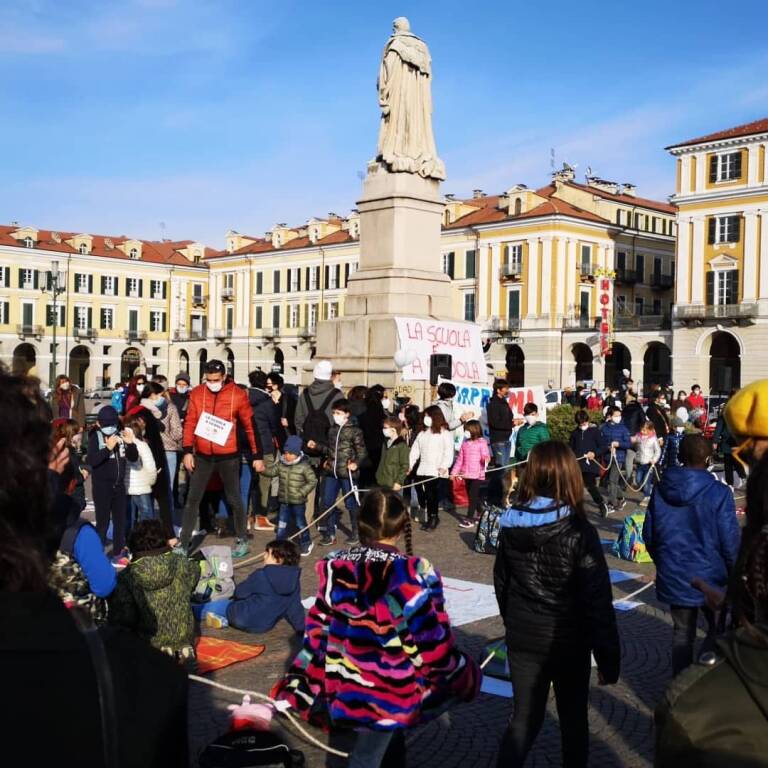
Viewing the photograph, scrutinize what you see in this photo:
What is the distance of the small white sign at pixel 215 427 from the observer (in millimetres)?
9969

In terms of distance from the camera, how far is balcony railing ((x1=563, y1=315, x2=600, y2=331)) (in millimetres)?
63672

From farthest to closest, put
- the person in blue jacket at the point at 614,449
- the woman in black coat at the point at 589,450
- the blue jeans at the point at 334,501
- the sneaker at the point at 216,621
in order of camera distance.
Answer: the person in blue jacket at the point at 614,449, the woman in black coat at the point at 589,450, the blue jeans at the point at 334,501, the sneaker at the point at 216,621

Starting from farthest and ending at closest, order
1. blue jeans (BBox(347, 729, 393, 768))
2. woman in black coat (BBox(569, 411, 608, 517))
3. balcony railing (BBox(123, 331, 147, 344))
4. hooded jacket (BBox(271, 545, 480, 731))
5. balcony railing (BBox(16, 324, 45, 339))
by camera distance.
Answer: balcony railing (BBox(123, 331, 147, 344))
balcony railing (BBox(16, 324, 45, 339))
woman in black coat (BBox(569, 411, 608, 517))
blue jeans (BBox(347, 729, 393, 768))
hooded jacket (BBox(271, 545, 480, 731))

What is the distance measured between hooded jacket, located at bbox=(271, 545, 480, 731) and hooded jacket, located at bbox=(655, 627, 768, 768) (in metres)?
2.22

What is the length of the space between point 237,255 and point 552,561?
276ft

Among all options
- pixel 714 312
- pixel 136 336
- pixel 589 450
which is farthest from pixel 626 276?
pixel 589 450

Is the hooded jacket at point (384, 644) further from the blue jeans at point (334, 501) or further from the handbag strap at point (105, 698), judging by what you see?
the blue jeans at point (334, 501)

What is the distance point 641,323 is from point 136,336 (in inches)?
1965

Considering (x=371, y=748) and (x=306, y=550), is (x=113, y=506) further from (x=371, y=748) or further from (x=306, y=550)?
(x=371, y=748)

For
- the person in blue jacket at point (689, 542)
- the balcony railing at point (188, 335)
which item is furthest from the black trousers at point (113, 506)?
the balcony railing at point (188, 335)

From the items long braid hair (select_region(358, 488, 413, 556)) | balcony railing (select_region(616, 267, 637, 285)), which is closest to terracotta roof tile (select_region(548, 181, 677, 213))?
balcony railing (select_region(616, 267, 637, 285))

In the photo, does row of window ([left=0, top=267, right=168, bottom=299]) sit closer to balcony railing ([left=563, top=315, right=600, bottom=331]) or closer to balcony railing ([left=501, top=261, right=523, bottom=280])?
balcony railing ([left=501, top=261, right=523, bottom=280])

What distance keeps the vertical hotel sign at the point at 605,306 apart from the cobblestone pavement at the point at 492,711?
170 feet

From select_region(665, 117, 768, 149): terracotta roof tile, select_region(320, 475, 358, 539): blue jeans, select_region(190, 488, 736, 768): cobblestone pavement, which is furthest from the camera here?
select_region(665, 117, 768, 149): terracotta roof tile
